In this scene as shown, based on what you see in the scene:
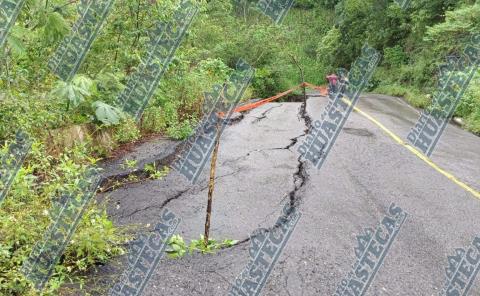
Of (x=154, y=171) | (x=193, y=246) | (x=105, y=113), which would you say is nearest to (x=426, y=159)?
(x=154, y=171)

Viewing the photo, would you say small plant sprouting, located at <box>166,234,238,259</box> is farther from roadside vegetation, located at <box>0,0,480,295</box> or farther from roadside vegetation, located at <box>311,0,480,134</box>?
roadside vegetation, located at <box>311,0,480,134</box>

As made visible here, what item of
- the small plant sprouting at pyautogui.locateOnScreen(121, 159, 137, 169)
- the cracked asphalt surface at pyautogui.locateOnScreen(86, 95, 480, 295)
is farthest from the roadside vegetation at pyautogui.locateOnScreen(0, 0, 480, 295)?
the cracked asphalt surface at pyautogui.locateOnScreen(86, 95, 480, 295)

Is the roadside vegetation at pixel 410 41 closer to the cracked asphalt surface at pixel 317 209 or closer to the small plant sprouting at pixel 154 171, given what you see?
the cracked asphalt surface at pixel 317 209

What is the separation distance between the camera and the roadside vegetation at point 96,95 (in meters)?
3.76

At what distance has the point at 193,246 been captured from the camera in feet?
14.0

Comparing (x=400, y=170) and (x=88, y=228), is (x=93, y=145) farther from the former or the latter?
(x=400, y=170)

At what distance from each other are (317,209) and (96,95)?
13.4 ft

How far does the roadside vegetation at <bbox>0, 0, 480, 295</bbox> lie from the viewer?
A: 3.76 meters

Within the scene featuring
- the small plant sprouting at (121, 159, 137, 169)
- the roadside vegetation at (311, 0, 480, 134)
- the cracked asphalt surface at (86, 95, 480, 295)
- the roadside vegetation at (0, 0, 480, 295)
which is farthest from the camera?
the roadside vegetation at (311, 0, 480, 134)

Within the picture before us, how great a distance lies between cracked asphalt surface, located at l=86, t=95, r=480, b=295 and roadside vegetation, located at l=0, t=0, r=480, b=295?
1.43ft

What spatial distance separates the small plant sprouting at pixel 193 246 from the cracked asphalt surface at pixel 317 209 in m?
0.09

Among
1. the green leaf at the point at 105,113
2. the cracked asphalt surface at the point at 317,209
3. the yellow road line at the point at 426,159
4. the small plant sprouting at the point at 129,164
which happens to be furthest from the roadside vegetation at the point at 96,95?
the yellow road line at the point at 426,159

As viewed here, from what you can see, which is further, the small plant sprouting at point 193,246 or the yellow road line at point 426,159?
the yellow road line at point 426,159

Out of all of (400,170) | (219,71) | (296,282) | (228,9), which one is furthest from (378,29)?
(296,282)
